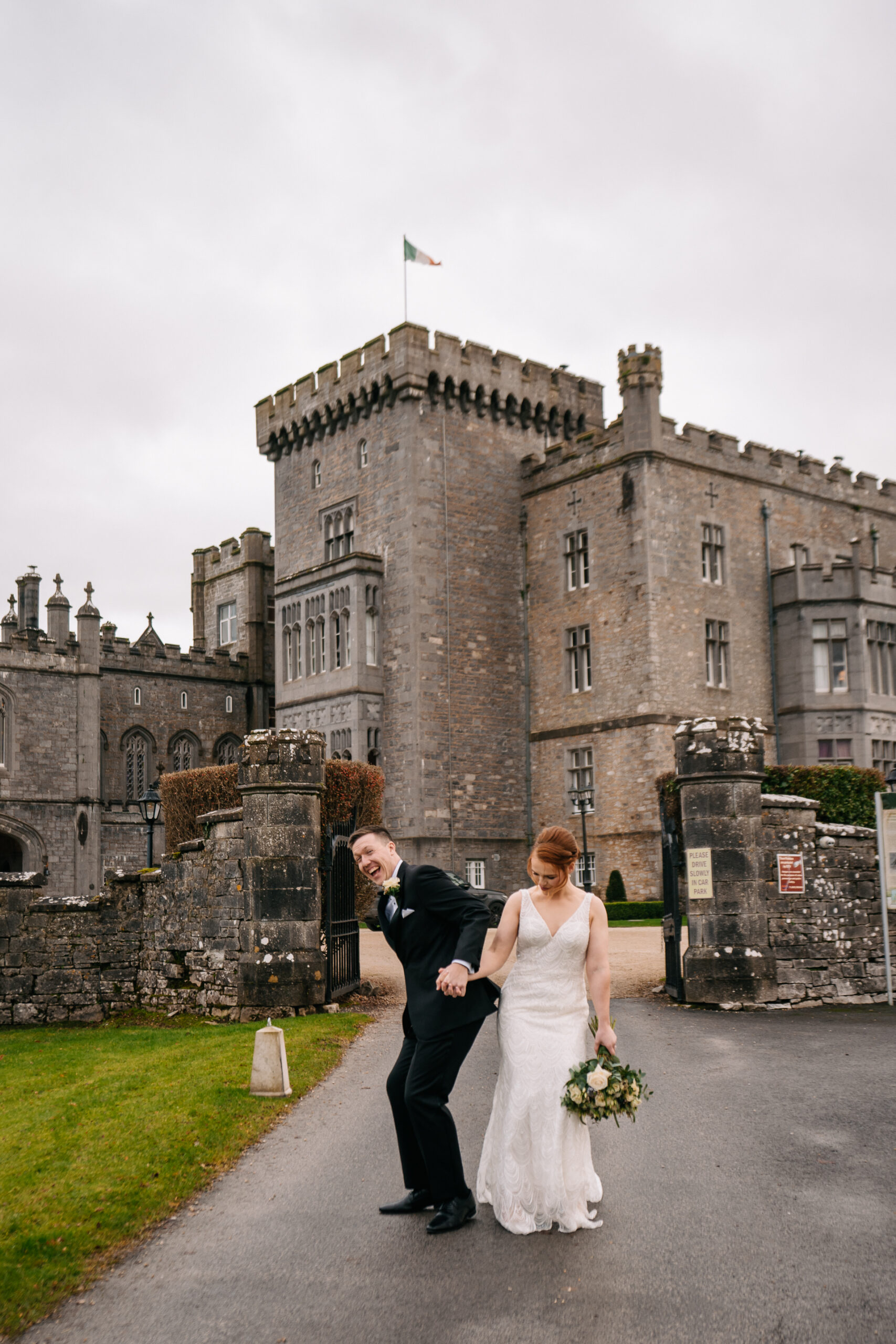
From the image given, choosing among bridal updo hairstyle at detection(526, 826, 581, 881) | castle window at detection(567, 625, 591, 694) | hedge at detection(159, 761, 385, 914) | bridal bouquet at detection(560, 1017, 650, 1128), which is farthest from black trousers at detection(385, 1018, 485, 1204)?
castle window at detection(567, 625, 591, 694)

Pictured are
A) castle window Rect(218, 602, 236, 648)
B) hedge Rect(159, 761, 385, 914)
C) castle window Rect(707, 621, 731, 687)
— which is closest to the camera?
hedge Rect(159, 761, 385, 914)

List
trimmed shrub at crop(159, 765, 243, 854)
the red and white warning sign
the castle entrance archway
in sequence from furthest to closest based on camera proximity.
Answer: the castle entrance archway
trimmed shrub at crop(159, 765, 243, 854)
the red and white warning sign

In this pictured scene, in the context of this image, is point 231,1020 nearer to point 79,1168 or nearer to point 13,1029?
point 13,1029

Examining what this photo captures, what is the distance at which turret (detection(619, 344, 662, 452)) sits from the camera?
105 ft

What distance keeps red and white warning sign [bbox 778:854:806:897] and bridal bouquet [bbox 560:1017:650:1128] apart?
8.51 meters

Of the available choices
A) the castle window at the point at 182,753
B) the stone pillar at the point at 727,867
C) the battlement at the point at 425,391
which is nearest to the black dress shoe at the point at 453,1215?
the stone pillar at the point at 727,867

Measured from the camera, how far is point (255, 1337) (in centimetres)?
460

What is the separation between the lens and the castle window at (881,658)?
33.2m

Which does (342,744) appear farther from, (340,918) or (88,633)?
(340,918)

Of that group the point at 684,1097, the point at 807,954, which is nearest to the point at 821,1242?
the point at 684,1097

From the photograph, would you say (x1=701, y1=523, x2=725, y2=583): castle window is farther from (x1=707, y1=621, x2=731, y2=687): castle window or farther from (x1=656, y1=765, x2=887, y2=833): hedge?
(x1=656, y1=765, x2=887, y2=833): hedge

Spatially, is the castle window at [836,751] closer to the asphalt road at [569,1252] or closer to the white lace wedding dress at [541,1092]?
the asphalt road at [569,1252]

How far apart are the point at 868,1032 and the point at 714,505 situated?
23.5m

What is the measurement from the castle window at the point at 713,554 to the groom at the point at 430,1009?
28.1m
